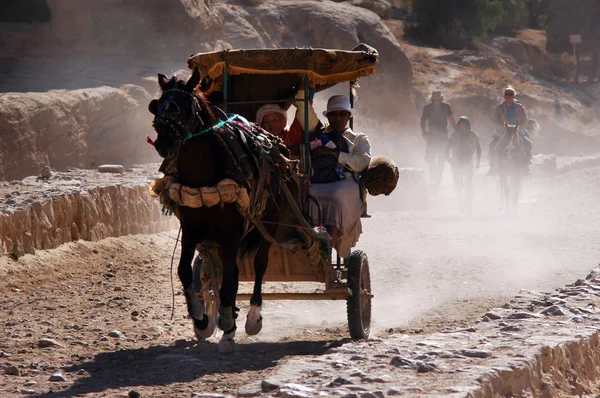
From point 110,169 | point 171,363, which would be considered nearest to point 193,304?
point 171,363

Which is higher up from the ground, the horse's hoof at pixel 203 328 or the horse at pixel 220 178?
the horse at pixel 220 178

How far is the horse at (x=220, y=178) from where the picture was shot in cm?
747

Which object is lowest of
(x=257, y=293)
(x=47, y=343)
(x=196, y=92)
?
(x=47, y=343)

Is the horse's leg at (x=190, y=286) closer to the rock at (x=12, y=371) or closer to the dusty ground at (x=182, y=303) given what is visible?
the dusty ground at (x=182, y=303)

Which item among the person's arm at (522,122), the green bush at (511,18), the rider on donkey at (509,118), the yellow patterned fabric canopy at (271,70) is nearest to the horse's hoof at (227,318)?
the yellow patterned fabric canopy at (271,70)

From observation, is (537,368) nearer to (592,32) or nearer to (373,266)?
(373,266)

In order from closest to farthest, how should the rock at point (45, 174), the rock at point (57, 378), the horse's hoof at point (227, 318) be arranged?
the rock at point (57, 378) < the horse's hoof at point (227, 318) < the rock at point (45, 174)

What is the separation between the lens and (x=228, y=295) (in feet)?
26.2

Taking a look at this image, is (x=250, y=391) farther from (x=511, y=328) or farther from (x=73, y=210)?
(x=73, y=210)

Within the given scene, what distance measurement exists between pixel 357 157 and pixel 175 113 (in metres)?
2.32

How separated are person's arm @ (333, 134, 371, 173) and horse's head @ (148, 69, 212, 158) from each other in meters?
1.85

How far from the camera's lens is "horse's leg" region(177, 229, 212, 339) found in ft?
25.6

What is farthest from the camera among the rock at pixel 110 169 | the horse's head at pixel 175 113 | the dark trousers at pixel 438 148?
the dark trousers at pixel 438 148

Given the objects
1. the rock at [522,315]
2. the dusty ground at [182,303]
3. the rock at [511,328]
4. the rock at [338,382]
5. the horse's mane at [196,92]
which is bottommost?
the dusty ground at [182,303]
